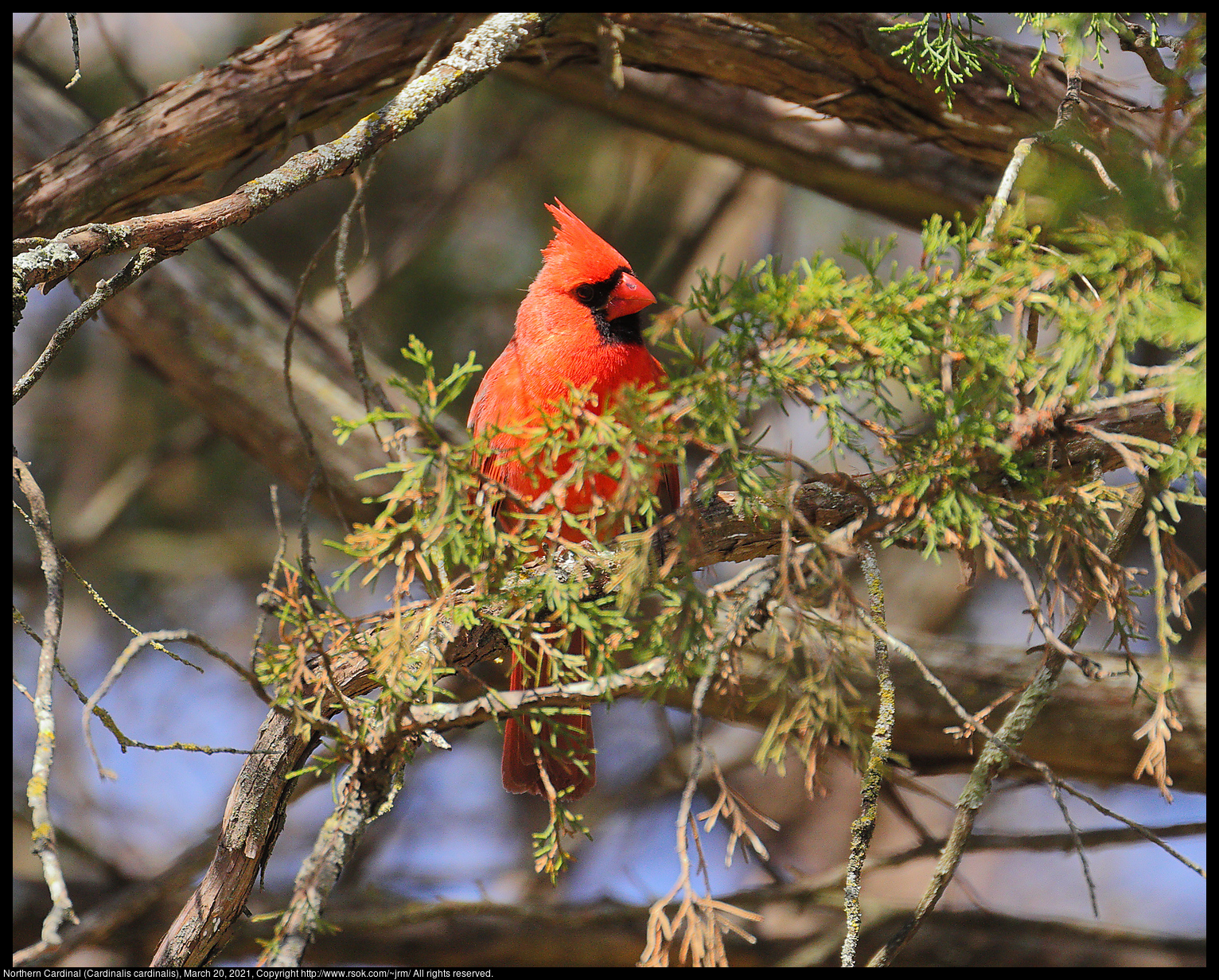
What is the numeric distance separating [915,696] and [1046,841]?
66 centimetres

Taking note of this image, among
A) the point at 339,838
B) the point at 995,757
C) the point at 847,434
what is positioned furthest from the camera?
the point at 995,757

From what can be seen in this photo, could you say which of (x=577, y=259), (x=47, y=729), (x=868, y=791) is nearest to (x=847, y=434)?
(x=868, y=791)

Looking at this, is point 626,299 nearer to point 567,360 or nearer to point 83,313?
point 567,360

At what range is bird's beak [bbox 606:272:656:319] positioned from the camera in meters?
2.89

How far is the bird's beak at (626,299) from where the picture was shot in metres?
2.89

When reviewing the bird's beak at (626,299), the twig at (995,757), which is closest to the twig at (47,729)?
the twig at (995,757)

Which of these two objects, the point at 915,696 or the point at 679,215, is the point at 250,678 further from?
the point at 679,215

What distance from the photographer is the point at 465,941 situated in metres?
3.84

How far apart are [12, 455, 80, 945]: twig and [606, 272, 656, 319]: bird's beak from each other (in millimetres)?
1777

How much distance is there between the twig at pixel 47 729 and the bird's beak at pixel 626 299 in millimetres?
1777

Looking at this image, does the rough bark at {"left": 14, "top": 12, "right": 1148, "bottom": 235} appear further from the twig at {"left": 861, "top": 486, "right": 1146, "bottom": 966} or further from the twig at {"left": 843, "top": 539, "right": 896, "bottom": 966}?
the twig at {"left": 843, "top": 539, "right": 896, "bottom": 966}

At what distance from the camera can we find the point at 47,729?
1147mm

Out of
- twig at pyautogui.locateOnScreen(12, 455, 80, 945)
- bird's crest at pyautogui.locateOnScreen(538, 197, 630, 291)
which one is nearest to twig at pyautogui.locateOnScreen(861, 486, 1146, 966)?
twig at pyautogui.locateOnScreen(12, 455, 80, 945)

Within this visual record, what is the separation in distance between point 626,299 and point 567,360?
1.16ft
